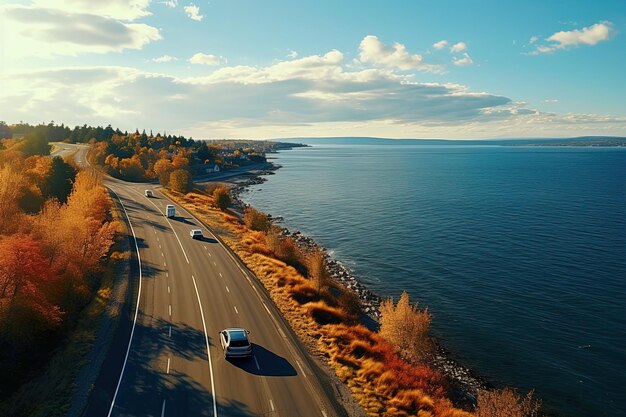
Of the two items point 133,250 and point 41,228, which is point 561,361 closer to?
point 133,250

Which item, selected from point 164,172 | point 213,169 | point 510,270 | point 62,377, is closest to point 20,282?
point 62,377

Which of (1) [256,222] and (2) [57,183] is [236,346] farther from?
(2) [57,183]

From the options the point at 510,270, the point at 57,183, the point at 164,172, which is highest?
the point at 164,172

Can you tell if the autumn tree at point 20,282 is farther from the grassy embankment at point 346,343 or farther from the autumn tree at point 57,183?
the autumn tree at point 57,183

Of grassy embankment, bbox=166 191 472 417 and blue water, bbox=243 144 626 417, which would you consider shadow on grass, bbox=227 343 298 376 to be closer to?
grassy embankment, bbox=166 191 472 417

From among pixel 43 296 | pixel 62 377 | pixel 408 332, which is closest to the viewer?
pixel 62 377

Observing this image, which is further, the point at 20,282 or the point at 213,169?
the point at 213,169

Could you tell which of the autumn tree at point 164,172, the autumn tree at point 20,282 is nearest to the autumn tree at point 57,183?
the autumn tree at point 20,282
